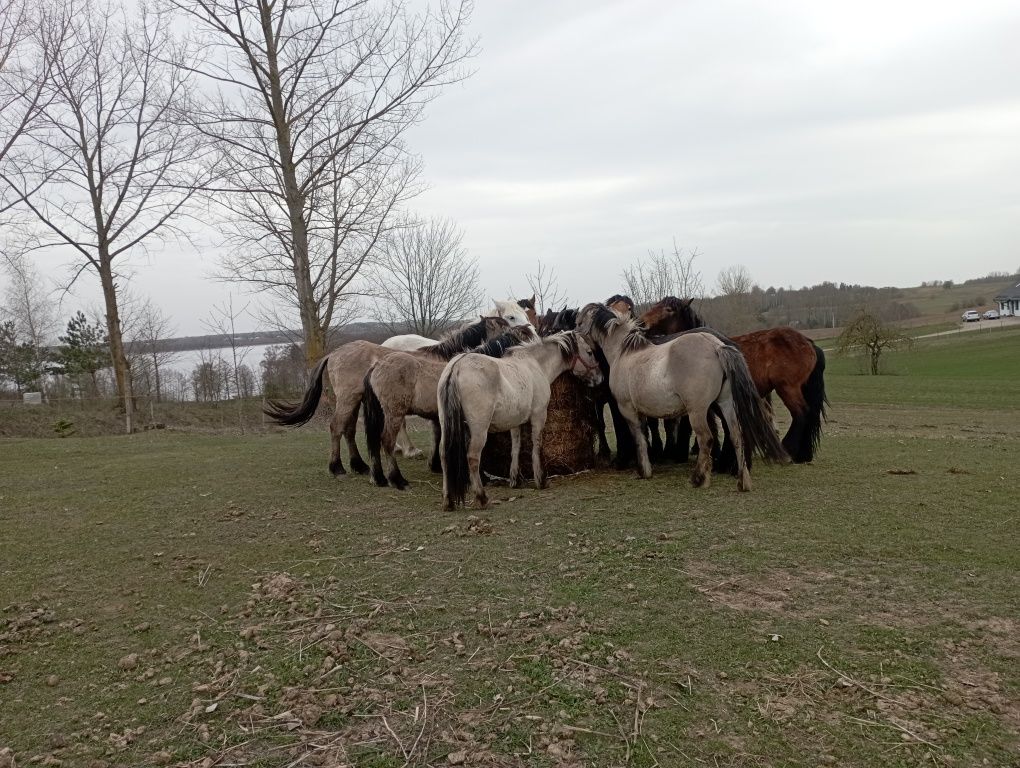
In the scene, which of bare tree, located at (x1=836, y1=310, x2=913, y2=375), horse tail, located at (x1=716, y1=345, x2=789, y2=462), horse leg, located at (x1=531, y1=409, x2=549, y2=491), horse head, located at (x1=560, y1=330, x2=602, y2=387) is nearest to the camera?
horse tail, located at (x1=716, y1=345, x2=789, y2=462)

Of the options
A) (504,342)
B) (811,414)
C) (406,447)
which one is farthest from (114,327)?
(811,414)

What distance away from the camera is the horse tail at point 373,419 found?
7.29 metres

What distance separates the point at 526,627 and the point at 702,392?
376 cm

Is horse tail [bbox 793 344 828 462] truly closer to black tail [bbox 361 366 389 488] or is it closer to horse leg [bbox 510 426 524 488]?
horse leg [bbox 510 426 524 488]

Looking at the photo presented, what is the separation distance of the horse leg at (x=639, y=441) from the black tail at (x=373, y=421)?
2854mm

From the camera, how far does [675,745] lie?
261cm

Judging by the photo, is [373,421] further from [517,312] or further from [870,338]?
[870,338]

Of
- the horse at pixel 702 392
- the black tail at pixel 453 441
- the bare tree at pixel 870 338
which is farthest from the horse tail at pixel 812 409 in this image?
the bare tree at pixel 870 338

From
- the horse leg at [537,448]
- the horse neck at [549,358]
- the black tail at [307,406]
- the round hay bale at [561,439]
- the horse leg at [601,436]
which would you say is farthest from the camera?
the horse leg at [601,436]

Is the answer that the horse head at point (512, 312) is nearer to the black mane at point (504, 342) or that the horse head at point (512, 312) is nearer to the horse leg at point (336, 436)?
the black mane at point (504, 342)

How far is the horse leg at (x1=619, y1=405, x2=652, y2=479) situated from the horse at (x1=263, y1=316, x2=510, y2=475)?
1.84 metres

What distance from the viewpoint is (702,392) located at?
661cm

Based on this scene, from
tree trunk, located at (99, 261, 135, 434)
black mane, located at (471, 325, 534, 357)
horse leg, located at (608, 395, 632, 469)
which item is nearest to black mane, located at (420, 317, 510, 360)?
black mane, located at (471, 325, 534, 357)

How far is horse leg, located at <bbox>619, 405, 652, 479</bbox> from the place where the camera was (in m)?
7.43
